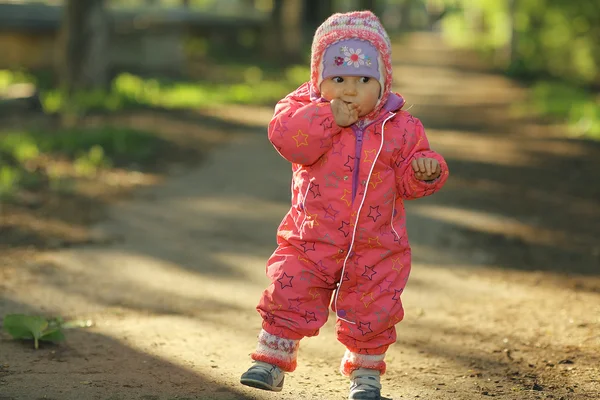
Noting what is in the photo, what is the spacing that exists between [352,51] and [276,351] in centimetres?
110

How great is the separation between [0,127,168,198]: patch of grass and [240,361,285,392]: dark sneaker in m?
4.29

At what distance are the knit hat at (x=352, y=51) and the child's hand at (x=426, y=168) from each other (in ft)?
0.84

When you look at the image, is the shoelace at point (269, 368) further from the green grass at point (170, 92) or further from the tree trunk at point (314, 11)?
the tree trunk at point (314, 11)

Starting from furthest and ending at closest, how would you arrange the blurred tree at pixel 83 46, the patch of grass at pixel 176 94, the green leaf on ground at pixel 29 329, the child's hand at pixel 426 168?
1. the blurred tree at pixel 83 46
2. the patch of grass at pixel 176 94
3. the green leaf on ground at pixel 29 329
4. the child's hand at pixel 426 168

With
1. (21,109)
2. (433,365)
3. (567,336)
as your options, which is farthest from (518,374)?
(21,109)

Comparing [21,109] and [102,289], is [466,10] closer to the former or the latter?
[21,109]

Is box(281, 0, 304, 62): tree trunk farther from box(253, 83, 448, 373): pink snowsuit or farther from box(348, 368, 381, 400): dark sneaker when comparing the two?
box(348, 368, 381, 400): dark sneaker

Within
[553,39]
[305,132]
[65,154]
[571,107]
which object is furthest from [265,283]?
[553,39]

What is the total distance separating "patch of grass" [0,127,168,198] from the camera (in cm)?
757

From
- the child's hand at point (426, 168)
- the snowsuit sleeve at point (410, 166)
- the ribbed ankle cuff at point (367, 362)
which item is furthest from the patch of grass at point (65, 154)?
the child's hand at point (426, 168)

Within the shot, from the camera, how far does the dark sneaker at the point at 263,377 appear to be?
3211 millimetres

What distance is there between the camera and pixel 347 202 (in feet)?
10.6

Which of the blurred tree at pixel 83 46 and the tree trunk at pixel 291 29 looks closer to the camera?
the blurred tree at pixel 83 46

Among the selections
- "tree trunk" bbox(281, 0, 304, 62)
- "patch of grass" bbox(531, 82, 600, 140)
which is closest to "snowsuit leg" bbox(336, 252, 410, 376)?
"patch of grass" bbox(531, 82, 600, 140)
